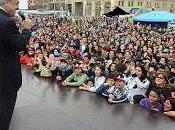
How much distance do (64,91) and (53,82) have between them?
1.19 m

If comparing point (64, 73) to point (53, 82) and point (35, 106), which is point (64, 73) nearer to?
point (53, 82)

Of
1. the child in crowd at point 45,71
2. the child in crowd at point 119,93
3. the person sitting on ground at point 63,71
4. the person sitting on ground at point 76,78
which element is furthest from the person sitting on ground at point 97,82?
the child in crowd at point 45,71

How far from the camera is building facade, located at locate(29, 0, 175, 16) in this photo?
3561 inches

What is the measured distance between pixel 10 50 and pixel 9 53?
53mm

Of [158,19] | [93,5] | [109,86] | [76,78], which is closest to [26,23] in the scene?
[109,86]

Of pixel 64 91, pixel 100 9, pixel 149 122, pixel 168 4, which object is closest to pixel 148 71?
pixel 64 91

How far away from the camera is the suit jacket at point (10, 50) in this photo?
393 centimetres

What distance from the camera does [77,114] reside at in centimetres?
647

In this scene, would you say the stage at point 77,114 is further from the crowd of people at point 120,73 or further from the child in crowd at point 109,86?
the crowd of people at point 120,73

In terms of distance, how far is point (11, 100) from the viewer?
4.34m

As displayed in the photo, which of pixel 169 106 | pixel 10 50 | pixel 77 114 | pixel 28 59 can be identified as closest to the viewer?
pixel 10 50

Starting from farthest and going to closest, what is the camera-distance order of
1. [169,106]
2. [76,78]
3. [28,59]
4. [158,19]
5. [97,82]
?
[158,19] < [28,59] < [76,78] < [97,82] < [169,106]

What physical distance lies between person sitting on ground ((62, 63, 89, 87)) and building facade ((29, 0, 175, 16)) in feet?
263

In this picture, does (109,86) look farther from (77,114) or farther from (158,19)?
(158,19)
